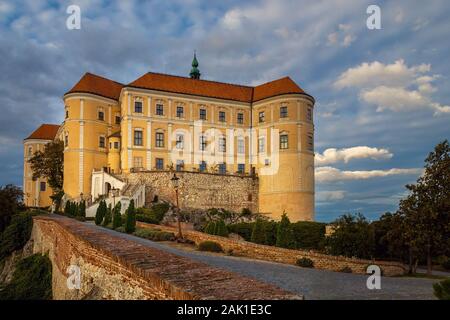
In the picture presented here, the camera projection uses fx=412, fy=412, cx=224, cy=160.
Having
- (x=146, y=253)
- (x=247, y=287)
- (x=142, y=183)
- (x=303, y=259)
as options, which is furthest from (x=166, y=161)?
(x=247, y=287)

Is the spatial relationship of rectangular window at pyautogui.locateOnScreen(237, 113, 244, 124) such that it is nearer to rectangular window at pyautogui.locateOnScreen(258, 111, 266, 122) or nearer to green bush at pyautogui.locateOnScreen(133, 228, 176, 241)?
rectangular window at pyautogui.locateOnScreen(258, 111, 266, 122)

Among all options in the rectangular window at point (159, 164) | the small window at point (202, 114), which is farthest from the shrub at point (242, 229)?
the small window at point (202, 114)

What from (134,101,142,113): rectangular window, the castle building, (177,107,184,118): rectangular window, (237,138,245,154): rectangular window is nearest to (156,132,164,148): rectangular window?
the castle building

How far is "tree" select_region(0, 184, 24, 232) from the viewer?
38000 millimetres

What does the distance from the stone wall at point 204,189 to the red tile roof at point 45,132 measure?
109 ft

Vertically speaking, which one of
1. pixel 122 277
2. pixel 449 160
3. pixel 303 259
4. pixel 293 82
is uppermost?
pixel 293 82

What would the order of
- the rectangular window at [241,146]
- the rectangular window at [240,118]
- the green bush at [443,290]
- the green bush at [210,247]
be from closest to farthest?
1. the green bush at [443,290]
2. the green bush at [210,247]
3. the rectangular window at [241,146]
4. the rectangular window at [240,118]

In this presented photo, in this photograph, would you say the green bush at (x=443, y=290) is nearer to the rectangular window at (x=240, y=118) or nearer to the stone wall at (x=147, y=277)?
the stone wall at (x=147, y=277)

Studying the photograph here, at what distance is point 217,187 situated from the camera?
172 feet

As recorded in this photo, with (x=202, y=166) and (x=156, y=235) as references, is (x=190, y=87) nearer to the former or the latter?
(x=202, y=166)

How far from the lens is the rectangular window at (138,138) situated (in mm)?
51094

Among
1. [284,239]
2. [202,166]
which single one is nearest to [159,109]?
[202,166]
